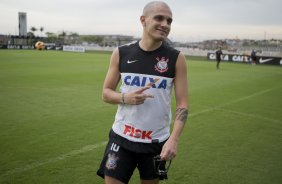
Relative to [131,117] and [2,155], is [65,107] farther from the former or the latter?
[131,117]

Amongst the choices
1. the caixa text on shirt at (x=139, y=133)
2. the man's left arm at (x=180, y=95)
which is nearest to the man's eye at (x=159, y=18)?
the man's left arm at (x=180, y=95)

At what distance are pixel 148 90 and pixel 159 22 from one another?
→ 650mm

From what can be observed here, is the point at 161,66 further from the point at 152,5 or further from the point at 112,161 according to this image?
the point at 112,161

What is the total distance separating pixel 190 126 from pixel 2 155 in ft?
14.4

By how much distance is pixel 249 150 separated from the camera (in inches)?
244

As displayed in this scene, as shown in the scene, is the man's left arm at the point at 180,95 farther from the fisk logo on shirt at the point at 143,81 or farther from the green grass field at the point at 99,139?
the green grass field at the point at 99,139

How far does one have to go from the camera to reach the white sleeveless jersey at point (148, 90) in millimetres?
2971

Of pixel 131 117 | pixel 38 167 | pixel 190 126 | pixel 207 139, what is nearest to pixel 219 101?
pixel 190 126

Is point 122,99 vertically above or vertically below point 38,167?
above

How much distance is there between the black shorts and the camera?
3.03 m

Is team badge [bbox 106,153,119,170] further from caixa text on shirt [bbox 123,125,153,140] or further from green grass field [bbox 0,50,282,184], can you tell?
green grass field [bbox 0,50,282,184]

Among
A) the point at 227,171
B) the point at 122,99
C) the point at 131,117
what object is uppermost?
the point at 122,99

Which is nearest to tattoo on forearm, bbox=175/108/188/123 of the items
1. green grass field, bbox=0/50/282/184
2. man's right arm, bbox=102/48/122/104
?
man's right arm, bbox=102/48/122/104

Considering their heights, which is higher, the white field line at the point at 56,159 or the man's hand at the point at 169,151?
the man's hand at the point at 169,151
